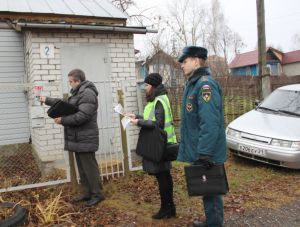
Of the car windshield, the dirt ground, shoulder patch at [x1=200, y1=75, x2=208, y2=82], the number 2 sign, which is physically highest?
the number 2 sign

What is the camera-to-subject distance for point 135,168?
6.39m

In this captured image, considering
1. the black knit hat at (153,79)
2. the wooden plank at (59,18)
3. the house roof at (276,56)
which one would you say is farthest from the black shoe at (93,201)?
the house roof at (276,56)

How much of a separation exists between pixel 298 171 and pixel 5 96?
21.4ft

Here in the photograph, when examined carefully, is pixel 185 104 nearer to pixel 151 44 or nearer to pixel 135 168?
pixel 135 168

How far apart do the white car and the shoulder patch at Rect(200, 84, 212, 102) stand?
3535mm

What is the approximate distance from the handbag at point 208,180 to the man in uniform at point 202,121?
7 cm

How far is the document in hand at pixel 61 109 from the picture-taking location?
4727 mm

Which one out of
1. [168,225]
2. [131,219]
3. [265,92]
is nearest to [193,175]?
[168,225]

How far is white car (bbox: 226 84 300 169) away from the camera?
6.38 metres

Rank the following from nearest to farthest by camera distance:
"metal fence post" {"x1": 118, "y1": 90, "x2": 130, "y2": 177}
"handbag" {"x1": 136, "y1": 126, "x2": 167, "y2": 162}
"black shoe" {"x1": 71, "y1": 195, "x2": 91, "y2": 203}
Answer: "handbag" {"x1": 136, "y1": 126, "x2": 167, "y2": 162}
"black shoe" {"x1": 71, "y1": 195, "x2": 91, "y2": 203}
"metal fence post" {"x1": 118, "y1": 90, "x2": 130, "y2": 177}

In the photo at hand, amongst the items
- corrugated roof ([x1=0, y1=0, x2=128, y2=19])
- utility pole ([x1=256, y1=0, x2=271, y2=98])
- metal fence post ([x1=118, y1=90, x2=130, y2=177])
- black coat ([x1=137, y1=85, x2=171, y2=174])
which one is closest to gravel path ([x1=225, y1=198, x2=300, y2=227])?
black coat ([x1=137, y1=85, x2=171, y2=174])

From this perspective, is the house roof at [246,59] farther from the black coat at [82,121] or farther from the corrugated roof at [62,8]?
the black coat at [82,121]

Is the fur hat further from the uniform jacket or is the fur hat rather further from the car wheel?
the car wheel

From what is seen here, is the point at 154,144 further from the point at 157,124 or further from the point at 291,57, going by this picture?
the point at 291,57
